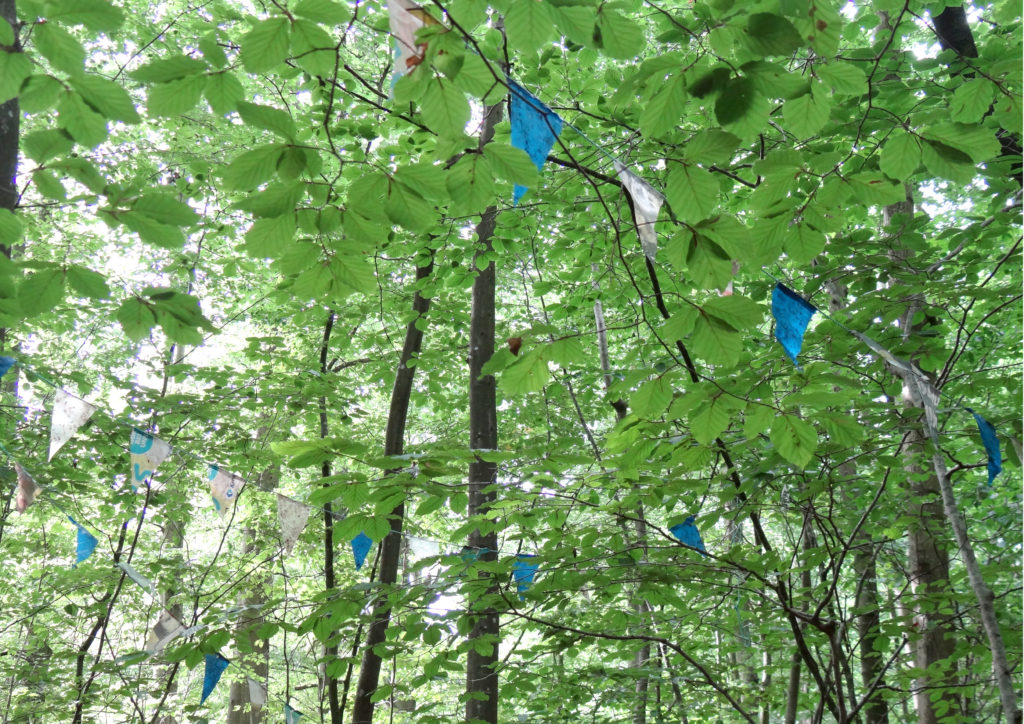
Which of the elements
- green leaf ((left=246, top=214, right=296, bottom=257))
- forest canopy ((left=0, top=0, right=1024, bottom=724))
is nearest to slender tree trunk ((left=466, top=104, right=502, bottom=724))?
forest canopy ((left=0, top=0, right=1024, bottom=724))

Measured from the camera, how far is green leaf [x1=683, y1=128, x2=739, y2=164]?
120 centimetres

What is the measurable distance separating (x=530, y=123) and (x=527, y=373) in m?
0.53

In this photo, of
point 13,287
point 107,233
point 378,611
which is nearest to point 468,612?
point 378,611

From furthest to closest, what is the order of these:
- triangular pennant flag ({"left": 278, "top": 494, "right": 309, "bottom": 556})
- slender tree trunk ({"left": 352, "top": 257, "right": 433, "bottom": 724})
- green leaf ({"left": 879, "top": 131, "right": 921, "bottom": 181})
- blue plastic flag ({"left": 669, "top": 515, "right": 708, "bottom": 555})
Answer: slender tree trunk ({"left": 352, "top": 257, "right": 433, "bottom": 724}), triangular pennant flag ({"left": 278, "top": 494, "right": 309, "bottom": 556}), blue plastic flag ({"left": 669, "top": 515, "right": 708, "bottom": 555}), green leaf ({"left": 879, "top": 131, "right": 921, "bottom": 181})

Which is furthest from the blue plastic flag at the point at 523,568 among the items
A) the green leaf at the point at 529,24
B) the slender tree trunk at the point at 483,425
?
the green leaf at the point at 529,24

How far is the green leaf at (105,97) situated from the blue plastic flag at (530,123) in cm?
70

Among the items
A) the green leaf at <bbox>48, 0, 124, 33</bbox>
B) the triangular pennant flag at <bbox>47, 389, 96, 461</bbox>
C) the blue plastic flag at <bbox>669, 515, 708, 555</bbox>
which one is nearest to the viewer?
the green leaf at <bbox>48, 0, 124, 33</bbox>

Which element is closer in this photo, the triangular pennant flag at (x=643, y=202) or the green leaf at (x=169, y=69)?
the green leaf at (x=169, y=69)

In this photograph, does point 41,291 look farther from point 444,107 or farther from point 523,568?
point 523,568

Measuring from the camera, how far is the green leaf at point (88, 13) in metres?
1.05

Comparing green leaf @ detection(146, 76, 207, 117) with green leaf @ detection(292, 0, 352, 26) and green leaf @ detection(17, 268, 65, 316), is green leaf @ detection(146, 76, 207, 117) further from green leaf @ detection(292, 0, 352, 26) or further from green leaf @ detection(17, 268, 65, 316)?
green leaf @ detection(17, 268, 65, 316)

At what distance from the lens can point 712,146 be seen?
121 cm

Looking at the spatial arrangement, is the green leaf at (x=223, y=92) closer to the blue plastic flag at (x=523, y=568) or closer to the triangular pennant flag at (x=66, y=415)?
the blue plastic flag at (x=523, y=568)

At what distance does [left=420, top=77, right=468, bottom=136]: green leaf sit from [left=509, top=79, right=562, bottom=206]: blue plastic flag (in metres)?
0.25
